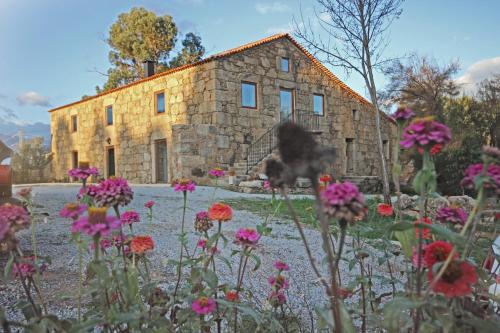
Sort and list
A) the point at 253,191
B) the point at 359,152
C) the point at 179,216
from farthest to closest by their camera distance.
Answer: the point at 359,152 < the point at 253,191 < the point at 179,216

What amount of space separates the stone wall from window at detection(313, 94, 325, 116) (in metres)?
4.62

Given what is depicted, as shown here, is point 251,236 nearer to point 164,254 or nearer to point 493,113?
point 164,254

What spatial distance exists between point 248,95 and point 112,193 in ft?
39.7

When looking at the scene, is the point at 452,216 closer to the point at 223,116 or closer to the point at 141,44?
the point at 223,116

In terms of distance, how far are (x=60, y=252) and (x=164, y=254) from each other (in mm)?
775

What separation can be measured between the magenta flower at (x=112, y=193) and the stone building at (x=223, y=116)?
34.7 feet

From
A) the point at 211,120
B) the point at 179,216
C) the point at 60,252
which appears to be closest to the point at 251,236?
the point at 60,252

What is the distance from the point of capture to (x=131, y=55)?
829 inches

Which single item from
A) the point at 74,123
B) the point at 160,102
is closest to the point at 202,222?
the point at 160,102

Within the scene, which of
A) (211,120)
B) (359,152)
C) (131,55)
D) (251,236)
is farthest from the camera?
(131,55)

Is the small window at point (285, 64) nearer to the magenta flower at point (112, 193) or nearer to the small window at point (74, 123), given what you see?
the small window at point (74, 123)

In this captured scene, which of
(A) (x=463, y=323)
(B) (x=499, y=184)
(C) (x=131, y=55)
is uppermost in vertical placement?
(C) (x=131, y=55)

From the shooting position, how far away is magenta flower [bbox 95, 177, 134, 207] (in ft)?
3.29

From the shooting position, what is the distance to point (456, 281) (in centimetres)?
69
